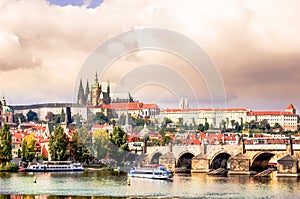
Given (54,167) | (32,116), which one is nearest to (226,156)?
(54,167)

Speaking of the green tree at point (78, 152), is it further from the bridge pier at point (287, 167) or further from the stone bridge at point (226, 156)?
the bridge pier at point (287, 167)

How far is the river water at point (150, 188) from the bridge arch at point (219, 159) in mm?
7490

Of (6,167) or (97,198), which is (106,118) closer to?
(6,167)

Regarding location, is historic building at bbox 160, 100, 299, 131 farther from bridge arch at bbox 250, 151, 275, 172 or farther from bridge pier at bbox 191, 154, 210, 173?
bridge arch at bbox 250, 151, 275, 172

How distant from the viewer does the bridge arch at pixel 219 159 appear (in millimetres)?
61312

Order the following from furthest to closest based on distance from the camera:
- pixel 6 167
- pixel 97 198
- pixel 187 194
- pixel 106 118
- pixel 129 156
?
pixel 106 118 → pixel 129 156 → pixel 6 167 → pixel 187 194 → pixel 97 198

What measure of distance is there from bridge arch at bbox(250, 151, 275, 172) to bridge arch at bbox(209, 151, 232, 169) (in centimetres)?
288

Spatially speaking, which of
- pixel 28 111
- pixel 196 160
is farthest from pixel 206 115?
pixel 196 160

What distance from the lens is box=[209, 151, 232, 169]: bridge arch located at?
61.3 m

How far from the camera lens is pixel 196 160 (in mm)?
62531

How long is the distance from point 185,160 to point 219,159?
16.7 ft

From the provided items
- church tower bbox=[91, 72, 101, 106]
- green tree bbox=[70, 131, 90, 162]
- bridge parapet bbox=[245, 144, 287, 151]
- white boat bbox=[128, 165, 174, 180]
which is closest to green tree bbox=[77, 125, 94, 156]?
green tree bbox=[70, 131, 90, 162]

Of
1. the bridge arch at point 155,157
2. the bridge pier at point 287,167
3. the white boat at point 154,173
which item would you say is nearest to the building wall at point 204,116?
the bridge arch at point 155,157

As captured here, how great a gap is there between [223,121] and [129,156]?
74820 millimetres
